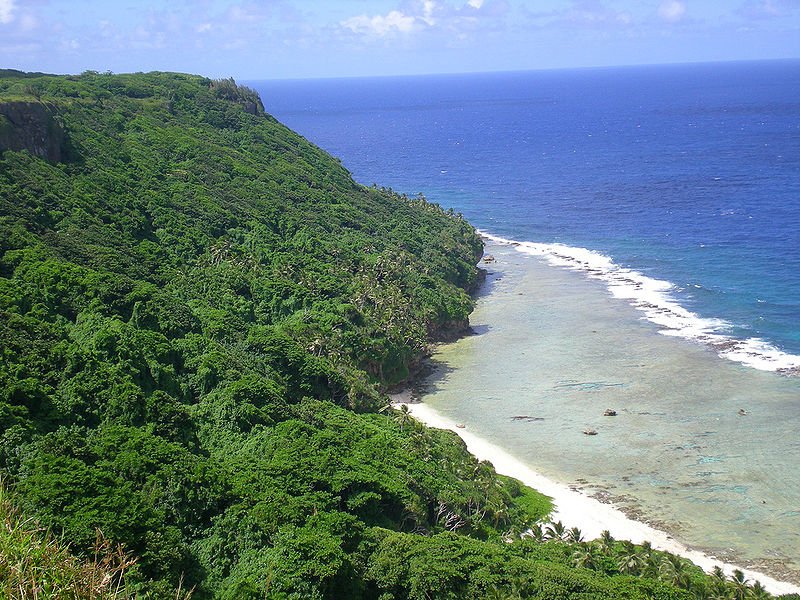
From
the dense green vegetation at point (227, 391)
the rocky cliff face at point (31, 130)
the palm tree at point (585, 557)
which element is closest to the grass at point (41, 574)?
the dense green vegetation at point (227, 391)

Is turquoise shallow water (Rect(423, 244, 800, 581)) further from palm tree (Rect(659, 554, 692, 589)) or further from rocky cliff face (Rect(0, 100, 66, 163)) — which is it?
rocky cliff face (Rect(0, 100, 66, 163))

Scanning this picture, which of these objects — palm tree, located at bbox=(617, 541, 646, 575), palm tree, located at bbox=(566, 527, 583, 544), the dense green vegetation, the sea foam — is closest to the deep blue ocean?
the sea foam

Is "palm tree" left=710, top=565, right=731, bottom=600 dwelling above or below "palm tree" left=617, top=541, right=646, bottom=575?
above

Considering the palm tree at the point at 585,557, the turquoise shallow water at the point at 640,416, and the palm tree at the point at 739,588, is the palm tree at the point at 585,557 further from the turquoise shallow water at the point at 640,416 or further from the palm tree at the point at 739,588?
the turquoise shallow water at the point at 640,416

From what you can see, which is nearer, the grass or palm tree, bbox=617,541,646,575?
the grass

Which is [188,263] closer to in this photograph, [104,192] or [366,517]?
[104,192]

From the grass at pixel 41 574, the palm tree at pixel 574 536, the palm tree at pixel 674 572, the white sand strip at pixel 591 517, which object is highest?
the grass at pixel 41 574

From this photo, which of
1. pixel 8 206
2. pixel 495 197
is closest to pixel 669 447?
pixel 8 206
